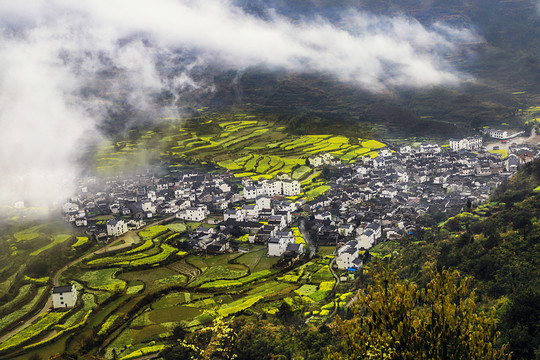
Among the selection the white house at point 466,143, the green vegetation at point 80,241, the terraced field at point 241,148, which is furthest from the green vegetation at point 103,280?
the white house at point 466,143

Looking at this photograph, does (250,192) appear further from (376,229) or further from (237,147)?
(237,147)

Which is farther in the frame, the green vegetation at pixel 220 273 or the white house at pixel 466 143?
the white house at pixel 466 143

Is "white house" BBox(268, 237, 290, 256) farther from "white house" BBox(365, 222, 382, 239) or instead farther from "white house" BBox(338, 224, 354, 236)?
"white house" BBox(365, 222, 382, 239)

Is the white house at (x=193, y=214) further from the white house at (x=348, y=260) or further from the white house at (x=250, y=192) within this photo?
the white house at (x=348, y=260)

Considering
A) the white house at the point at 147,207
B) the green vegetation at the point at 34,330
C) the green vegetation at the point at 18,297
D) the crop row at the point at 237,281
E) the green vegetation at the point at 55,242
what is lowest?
the crop row at the point at 237,281

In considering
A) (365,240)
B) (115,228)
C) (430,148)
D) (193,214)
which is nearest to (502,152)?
(430,148)

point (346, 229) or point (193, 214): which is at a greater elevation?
point (193, 214)

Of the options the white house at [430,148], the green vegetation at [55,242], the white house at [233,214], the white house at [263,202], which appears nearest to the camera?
the green vegetation at [55,242]

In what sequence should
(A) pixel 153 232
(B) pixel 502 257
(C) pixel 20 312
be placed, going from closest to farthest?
(B) pixel 502 257 < (C) pixel 20 312 < (A) pixel 153 232
